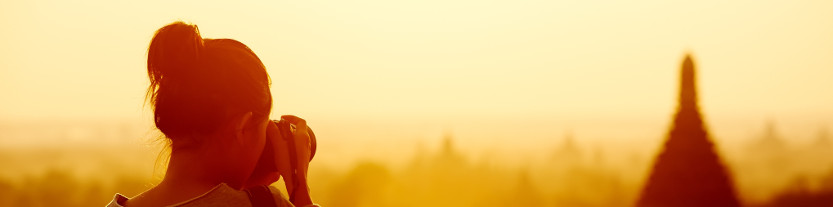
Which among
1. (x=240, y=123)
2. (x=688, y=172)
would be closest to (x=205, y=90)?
(x=240, y=123)

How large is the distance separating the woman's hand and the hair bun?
1.07ft

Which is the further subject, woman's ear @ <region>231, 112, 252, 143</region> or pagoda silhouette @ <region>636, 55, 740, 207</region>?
pagoda silhouette @ <region>636, 55, 740, 207</region>

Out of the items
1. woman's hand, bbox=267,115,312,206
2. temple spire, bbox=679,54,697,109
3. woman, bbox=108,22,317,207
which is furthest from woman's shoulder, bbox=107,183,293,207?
temple spire, bbox=679,54,697,109

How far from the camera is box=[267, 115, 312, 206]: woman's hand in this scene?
8.57 feet

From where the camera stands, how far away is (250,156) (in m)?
2.52

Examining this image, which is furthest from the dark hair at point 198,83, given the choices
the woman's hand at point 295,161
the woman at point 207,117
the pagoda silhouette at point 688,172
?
the pagoda silhouette at point 688,172

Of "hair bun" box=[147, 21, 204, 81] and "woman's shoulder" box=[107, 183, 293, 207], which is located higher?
"hair bun" box=[147, 21, 204, 81]

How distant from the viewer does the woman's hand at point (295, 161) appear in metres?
2.61

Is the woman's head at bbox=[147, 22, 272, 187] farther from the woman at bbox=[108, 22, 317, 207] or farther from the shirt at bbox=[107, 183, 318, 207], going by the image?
the shirt at bbox=[107, 183, 318, 207]

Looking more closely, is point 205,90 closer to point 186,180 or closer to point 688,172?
point 186,180

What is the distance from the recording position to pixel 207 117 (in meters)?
2.41

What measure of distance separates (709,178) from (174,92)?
2380 centimetres

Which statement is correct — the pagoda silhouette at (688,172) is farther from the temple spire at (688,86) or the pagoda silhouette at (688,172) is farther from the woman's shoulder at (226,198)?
the woman's shoulder at (226,198)

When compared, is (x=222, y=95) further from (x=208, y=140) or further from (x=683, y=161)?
(x=683, y=161)
